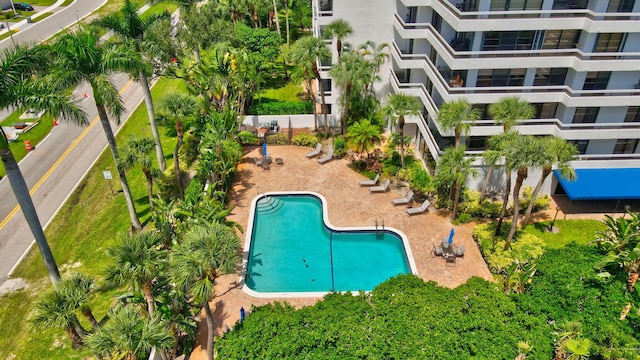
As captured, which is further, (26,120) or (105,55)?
(26,120)

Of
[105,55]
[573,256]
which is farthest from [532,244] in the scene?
[105,55]

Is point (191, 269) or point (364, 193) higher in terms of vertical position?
point (191, 269)

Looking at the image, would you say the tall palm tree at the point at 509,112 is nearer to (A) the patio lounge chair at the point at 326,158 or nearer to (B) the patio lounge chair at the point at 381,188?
(B) the patio lounge chair at the point at 381,188

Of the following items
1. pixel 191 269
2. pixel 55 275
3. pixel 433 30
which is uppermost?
pixel 433 30

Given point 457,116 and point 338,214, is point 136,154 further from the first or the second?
point 457,116

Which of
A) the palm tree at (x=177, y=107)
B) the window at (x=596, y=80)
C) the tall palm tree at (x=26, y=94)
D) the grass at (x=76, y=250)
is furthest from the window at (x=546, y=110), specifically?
the grass at (x=76, y=250)

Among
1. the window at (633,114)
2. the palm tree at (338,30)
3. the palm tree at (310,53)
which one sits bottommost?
the window at (633,114)

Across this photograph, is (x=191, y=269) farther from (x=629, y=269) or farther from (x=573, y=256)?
(x=629, y=269)
